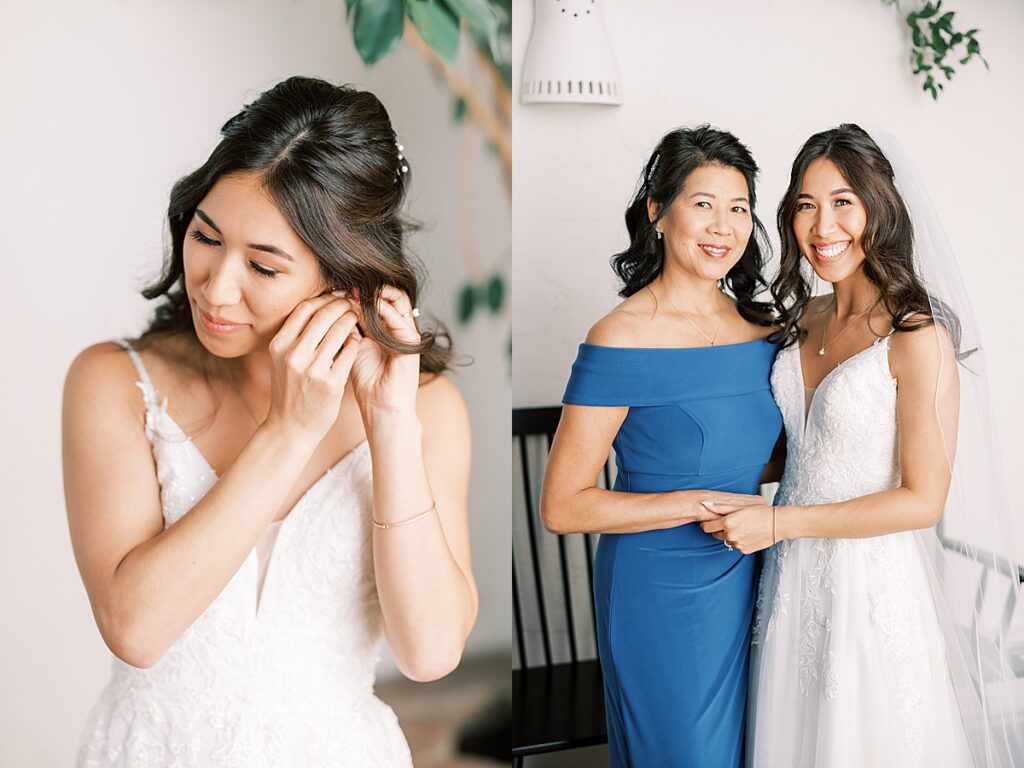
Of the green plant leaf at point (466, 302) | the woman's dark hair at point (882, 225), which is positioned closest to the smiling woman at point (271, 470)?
the green plant leaf at point (466, 302)

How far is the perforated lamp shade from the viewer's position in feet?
8.35

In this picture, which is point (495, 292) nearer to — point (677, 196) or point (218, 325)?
point (218, 325)

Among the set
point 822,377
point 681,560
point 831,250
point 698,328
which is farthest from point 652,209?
point 681,560

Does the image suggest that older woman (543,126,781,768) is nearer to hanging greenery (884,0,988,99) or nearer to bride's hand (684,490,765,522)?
bride's hand (684,490,765,522)

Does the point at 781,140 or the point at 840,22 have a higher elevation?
the point at 840,22

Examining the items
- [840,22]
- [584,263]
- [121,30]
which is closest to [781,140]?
[840,22]

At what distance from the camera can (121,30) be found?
1.20 meters

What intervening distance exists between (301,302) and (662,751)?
4.13ft

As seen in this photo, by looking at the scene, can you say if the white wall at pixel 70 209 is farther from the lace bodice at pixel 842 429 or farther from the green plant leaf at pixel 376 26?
the lace bodice at pixel 842 429

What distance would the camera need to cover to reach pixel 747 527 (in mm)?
1812

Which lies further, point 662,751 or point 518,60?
point 518,60

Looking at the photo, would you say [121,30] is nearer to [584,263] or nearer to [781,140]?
[584,263]

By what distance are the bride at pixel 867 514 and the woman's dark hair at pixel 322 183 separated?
94cm

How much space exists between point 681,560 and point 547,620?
100 centimetres
